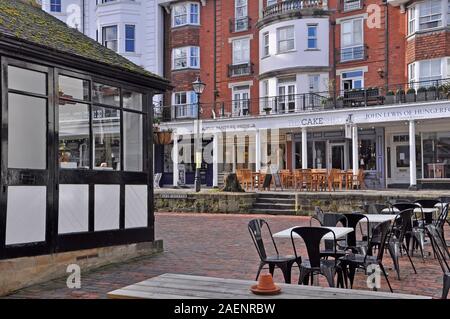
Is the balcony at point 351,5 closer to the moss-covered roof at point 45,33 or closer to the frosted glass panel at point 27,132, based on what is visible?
the moss-covered roof at point 45,33

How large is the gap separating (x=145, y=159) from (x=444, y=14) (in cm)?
1826

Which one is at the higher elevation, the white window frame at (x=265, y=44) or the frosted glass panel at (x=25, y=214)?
the white window frame at (x=265, y=44)

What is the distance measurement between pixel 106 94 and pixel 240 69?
70.0 ft

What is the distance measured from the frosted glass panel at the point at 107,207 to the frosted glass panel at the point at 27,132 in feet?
4.28

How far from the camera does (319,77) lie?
2670 centimetres

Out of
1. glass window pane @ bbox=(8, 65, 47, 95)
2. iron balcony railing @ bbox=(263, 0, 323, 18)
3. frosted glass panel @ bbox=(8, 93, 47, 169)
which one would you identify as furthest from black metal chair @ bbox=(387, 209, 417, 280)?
iron balcony railing @ bbox=(263, 0, 323, 18)

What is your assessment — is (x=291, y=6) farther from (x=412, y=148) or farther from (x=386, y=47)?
(x=412, y=148)

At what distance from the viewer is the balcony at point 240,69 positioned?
29373 millimetres

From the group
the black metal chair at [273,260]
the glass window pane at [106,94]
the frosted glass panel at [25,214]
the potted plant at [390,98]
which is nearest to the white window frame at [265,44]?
the potted plant at [390,98]

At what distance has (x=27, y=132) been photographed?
7.50 meters

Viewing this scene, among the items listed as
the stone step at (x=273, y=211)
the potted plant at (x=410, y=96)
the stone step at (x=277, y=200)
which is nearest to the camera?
the stone step at (x=273, y=211)

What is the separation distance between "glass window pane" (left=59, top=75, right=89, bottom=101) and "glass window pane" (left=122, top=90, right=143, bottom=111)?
96cm
